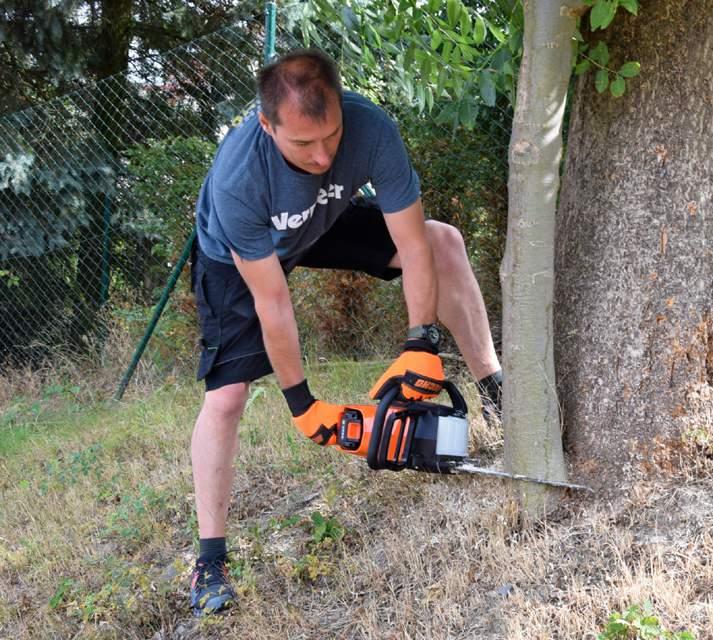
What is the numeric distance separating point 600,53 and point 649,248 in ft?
2.20

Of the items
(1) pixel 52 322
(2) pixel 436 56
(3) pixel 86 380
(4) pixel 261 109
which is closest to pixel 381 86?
(2) pixel 436 56

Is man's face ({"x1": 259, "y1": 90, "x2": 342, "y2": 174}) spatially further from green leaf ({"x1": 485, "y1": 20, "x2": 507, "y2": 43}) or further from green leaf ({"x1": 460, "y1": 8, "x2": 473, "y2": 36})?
green leaf ({"x1": 485, "y1": 20, "x2": 507, "y2": 43})

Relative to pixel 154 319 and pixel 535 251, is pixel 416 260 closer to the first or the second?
pixel 535 251

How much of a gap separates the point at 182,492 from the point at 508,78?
100 inches

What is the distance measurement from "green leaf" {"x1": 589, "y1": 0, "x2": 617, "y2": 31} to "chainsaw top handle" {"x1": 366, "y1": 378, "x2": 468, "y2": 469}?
127 cm

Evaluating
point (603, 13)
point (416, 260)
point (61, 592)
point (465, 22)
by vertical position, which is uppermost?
point (465, 22)

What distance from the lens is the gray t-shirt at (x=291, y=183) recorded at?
3.03 meters

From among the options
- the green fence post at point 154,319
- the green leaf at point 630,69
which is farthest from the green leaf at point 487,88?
the green fence post at point 154,319

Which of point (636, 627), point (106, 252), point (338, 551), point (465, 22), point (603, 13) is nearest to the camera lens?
point (636, 627)

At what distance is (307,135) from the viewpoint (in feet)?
9.27

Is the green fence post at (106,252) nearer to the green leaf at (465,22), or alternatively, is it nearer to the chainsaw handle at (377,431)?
the green leaf at (465,22)

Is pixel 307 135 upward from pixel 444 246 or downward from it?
upward

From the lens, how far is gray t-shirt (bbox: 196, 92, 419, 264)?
303 centimetres


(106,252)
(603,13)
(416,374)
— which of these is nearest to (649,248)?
(603,13)
